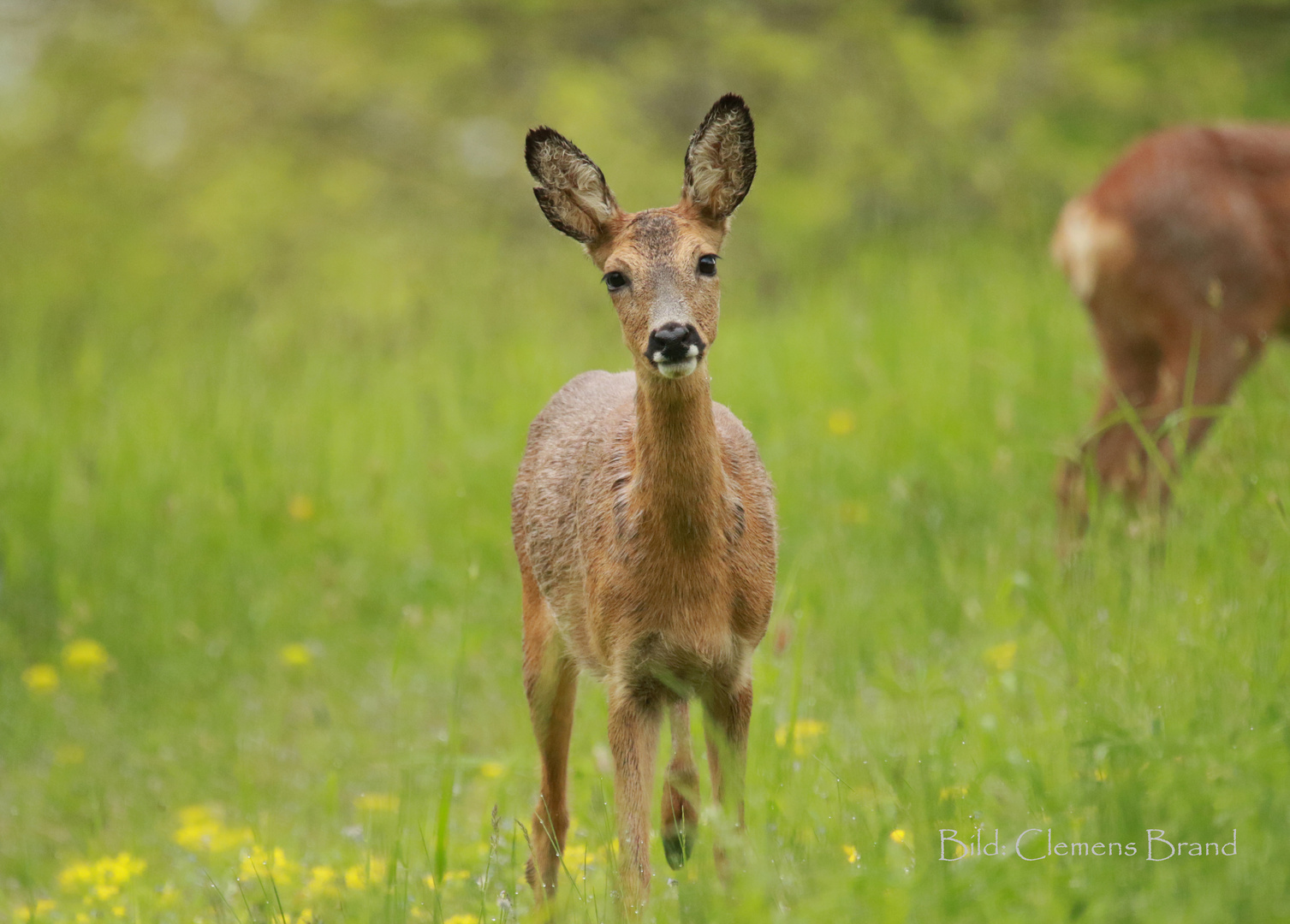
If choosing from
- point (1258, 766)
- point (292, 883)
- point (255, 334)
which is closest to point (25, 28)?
point (255, 334)

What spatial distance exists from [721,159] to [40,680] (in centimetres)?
415

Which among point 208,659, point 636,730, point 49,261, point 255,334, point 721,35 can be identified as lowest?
point 636,730

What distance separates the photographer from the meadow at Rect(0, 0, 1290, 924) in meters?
3.33

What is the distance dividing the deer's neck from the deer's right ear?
0.49 meters

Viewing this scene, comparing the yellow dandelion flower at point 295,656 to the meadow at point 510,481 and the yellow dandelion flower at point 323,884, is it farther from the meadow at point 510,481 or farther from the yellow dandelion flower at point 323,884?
the yellow dandelion flower at point 323,884

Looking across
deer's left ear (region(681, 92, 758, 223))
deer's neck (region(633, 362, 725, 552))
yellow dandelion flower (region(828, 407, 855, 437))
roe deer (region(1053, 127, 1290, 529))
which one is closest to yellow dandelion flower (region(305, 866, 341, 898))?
deer's neck (region(633, 362, 725, 552))

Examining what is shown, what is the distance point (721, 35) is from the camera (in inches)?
414

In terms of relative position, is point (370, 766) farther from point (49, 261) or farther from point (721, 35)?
point (721, 35)

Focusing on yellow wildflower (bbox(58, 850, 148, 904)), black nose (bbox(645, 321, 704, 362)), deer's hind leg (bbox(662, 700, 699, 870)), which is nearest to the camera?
black nose (bbox(645, 321, 704, 362))

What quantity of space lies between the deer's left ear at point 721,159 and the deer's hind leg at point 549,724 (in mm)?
1258

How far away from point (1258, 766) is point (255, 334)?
7.45m

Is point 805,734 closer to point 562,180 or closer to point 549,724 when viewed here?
point 549,724

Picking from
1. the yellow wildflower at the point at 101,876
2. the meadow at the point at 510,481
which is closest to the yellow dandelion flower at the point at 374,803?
the meadow at the point at 510,481

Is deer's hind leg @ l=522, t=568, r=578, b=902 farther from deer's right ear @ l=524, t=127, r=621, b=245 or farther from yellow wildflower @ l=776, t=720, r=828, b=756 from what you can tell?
deer's right ear @ l=524, t=127, r=621, b=245
